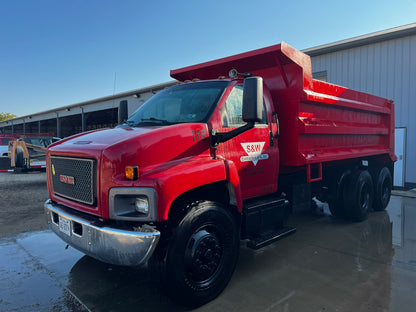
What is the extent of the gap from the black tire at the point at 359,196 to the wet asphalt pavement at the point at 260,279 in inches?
28.8

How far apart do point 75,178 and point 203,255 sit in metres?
1.52

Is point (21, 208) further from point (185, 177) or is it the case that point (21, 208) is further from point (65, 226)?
point (185, 177)

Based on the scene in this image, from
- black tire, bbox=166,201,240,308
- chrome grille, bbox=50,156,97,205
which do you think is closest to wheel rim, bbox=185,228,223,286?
black tire, bbox=166,201,240,308

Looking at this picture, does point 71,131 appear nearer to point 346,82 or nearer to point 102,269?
point 346,82

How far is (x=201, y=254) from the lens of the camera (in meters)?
3.12

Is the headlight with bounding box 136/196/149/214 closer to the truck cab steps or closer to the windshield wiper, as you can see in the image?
the windshield wiper

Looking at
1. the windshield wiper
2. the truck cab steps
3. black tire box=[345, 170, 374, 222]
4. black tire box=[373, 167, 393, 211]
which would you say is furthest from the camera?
black tire box=[373, 167, 393, 211]

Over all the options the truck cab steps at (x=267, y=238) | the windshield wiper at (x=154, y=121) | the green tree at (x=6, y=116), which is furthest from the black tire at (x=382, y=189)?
the green tree at (x=6, y=116)

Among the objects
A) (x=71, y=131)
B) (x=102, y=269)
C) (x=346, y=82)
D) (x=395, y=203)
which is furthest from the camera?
(x=71, y=131)

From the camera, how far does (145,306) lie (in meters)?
3.11

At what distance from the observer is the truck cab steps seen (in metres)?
3.72

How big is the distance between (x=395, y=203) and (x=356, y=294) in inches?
233

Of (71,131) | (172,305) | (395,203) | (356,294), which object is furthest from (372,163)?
(71,131)

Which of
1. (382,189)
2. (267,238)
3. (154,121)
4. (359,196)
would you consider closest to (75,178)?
(154,121)
